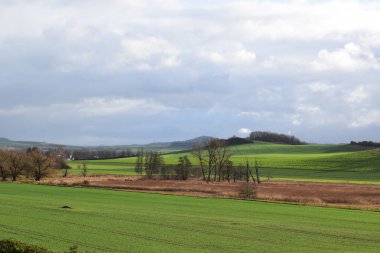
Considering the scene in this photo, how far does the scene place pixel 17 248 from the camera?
52.6 feet

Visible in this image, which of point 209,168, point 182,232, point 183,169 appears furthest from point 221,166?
point 182,232

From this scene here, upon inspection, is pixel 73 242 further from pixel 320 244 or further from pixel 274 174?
pixel 274 174

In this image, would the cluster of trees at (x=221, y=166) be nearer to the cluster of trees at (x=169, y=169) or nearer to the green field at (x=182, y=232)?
the cluster of trees at (x=169, y=169)

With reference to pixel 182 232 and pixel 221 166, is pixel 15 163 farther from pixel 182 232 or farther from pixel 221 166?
pixel 182 232

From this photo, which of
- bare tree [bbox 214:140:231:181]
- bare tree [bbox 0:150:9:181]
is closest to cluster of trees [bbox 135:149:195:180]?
bare tree [bbox 214:140:231:181]

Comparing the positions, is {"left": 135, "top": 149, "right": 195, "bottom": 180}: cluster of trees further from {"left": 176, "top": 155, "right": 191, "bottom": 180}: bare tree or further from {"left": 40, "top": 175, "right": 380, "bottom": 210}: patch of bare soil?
{"left": 40, "top": 175, "right": 380, "bottom": 210}: patch of bare soil

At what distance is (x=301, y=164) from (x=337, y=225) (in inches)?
4090

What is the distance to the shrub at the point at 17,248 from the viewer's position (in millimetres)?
15811

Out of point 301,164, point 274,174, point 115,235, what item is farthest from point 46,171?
point 115,235

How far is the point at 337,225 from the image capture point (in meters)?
33.8

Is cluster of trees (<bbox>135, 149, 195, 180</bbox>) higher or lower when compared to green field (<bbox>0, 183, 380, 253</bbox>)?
higher

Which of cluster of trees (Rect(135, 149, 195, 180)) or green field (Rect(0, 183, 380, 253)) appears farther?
cluster of trees (Rect(135, 149, 195, 180))

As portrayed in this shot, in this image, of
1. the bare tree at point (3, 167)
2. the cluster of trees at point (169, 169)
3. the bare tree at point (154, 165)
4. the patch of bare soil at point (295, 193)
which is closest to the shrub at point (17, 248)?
the patch of bare soil at point (295, 193)

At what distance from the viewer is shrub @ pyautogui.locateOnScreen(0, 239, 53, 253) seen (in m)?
15.8
